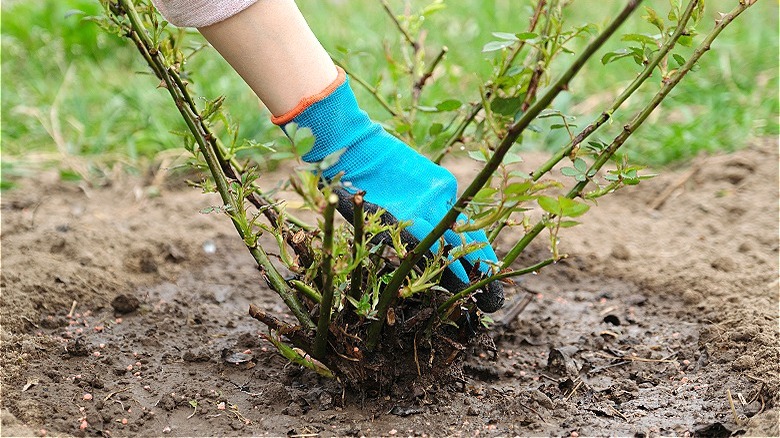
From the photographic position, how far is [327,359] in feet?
5.24

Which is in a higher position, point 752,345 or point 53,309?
point 53,309

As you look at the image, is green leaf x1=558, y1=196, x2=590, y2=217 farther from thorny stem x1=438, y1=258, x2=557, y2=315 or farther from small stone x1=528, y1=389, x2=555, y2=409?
Answer: small stone x1=528, y1=389, x2=555, y2=409

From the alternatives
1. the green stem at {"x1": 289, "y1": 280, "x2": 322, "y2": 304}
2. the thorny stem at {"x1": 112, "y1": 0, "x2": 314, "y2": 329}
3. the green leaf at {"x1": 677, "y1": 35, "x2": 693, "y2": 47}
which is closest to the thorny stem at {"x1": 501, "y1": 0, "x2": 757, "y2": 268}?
the green leaf at {"x1": 677, "y1": 35, "x2": 693, "y2": 47}

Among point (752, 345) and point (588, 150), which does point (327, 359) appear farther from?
point (752, 345)

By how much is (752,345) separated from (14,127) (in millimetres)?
2870

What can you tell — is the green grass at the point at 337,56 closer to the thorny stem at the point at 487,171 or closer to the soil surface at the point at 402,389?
the soil surface at the point at 402,389

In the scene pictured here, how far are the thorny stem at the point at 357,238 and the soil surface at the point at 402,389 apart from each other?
0.25 meters

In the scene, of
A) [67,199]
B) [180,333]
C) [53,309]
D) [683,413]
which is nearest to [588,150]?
[683,413]

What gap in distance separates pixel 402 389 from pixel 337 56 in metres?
1.85

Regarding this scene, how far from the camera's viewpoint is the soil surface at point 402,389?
1.56 meters

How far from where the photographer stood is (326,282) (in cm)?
137

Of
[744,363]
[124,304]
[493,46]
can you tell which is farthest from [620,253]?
[124,304]

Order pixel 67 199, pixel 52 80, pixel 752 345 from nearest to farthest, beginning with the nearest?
1. pixel 752 345
2. pixel 67 199
3. pixel 52 80

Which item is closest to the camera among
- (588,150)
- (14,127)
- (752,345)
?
(588,150)
